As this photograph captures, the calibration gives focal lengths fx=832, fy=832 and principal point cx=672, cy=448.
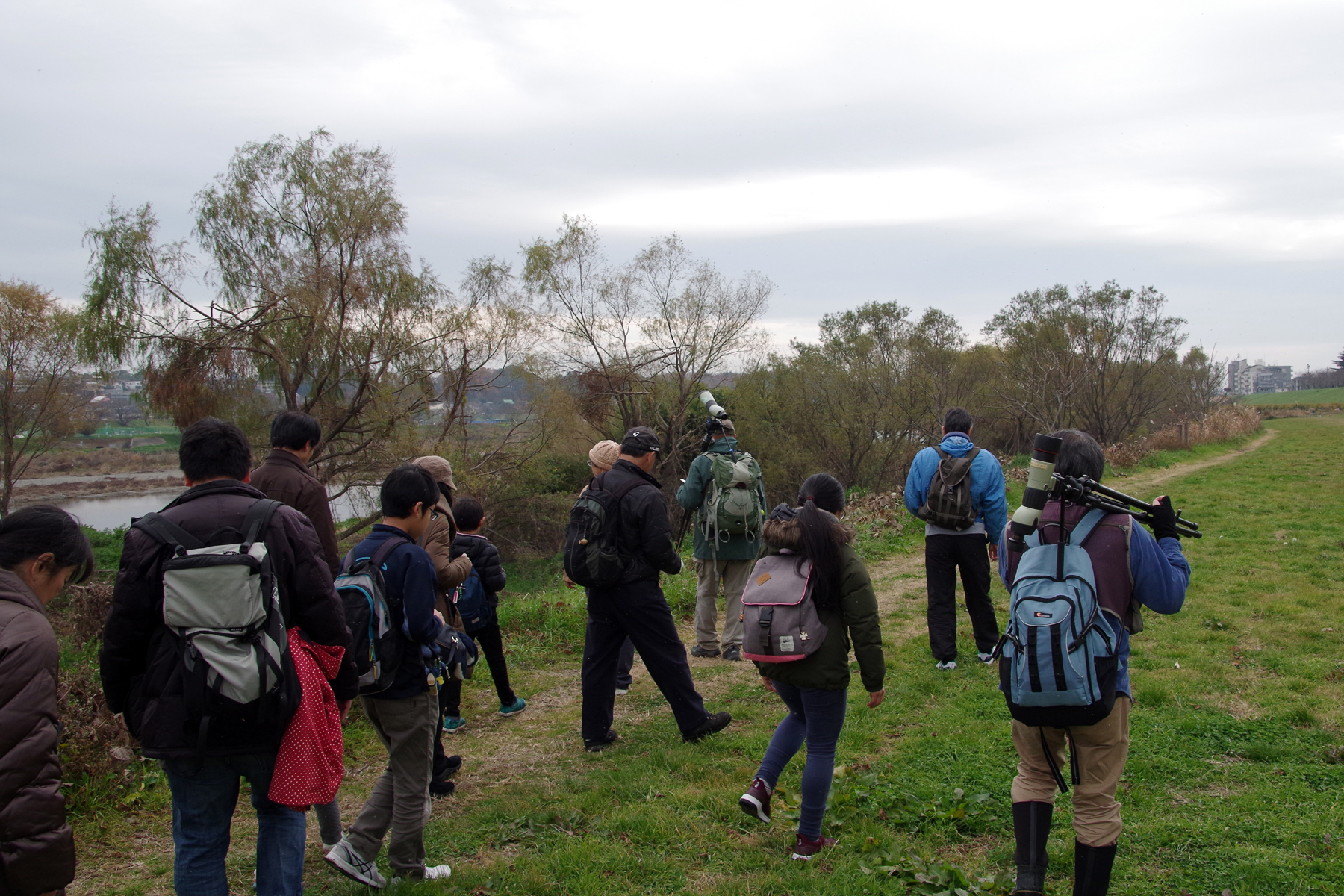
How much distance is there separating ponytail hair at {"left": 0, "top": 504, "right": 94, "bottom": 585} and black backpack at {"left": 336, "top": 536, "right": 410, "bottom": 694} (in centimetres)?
92

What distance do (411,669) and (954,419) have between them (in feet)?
14.7

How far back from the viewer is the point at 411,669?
3.56 metres

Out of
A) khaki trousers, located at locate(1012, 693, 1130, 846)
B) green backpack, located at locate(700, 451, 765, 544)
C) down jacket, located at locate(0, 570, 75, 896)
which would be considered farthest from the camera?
green backpack, located at locate(700, 451, 765, 544)

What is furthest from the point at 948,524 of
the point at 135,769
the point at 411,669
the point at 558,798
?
the point at 135,769

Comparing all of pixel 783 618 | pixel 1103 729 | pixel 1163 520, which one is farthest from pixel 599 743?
pixel 1163 520

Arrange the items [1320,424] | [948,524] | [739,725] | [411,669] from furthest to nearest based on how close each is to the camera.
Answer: [1320,424] → [948,524] → [739,725] → [411,669]

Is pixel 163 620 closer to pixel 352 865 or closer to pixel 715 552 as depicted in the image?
pixel 352 865

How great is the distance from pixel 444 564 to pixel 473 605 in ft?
3.16

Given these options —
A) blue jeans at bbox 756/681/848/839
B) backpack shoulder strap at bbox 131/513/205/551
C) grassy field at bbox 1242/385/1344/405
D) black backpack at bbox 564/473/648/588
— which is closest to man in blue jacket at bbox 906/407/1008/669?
black backpack at bbox 564/473/648/588

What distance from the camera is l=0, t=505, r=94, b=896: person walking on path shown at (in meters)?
2.30

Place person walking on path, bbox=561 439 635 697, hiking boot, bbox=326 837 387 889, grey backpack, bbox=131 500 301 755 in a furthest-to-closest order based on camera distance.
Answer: person walking on path, bbox=561 439 635 697 < hiking boot, bbox=326 837 387 889 < grey backpack, bbox=131 500 301 755

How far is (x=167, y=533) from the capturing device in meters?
2.63

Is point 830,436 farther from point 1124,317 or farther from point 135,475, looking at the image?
point 135,475

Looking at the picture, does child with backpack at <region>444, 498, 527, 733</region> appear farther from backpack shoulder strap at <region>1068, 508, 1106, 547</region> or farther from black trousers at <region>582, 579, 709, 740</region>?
backpack shoulder strap at <region>1068, 508, 1106, 547</region>
